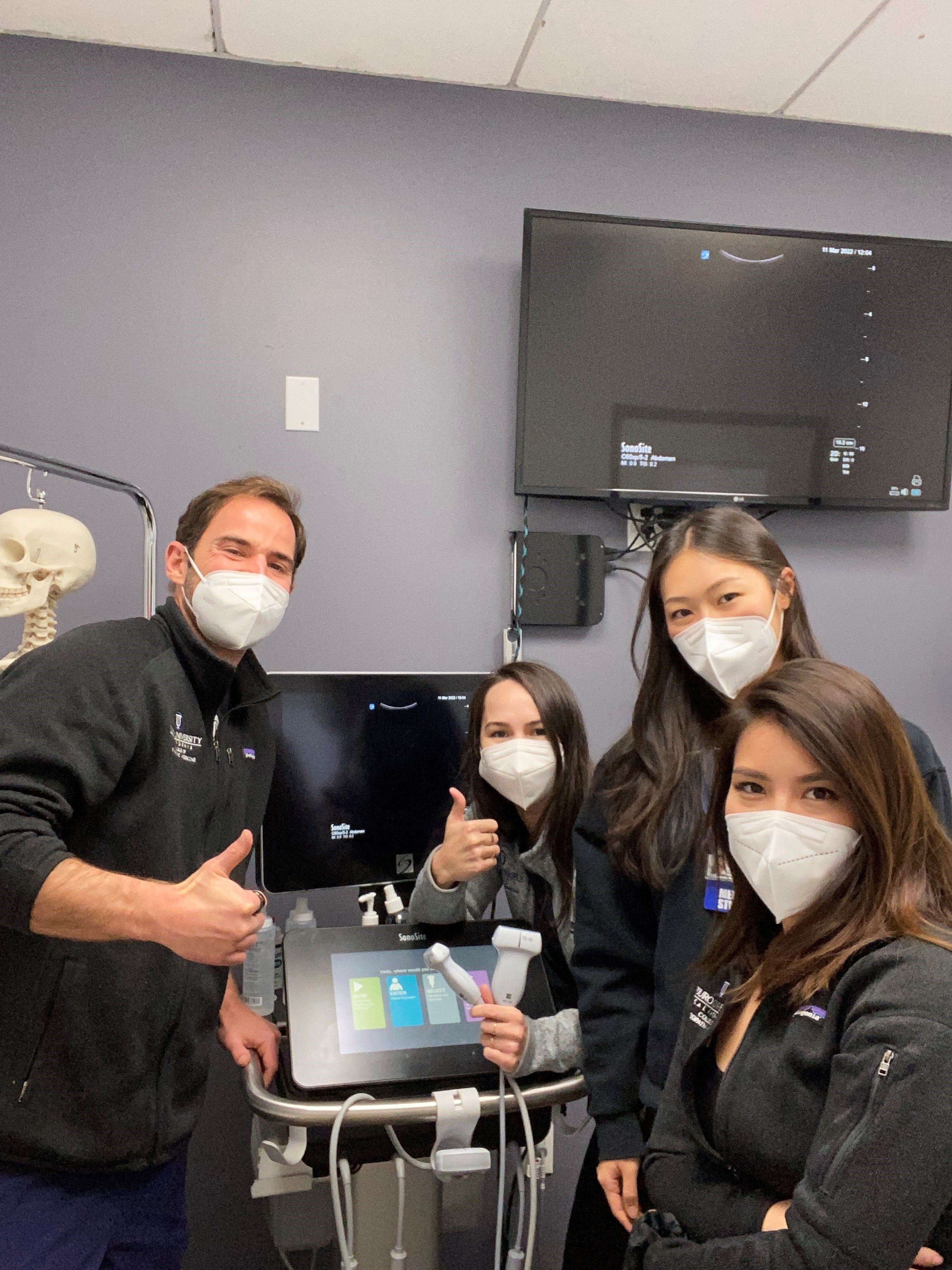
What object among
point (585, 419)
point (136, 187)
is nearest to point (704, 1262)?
point (585, 419)

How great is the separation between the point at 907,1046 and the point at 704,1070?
314 mm

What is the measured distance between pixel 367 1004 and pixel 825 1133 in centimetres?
71

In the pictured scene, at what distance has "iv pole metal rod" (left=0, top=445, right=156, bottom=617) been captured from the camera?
1.46 metres

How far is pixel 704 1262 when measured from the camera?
904mm

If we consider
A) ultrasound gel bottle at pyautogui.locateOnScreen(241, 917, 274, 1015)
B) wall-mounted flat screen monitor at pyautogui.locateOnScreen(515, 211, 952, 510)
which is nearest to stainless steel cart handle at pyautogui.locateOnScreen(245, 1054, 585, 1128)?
ultrasound gel bottle at pyautogui.locateOnScreen(241, 917, 274, 1015)

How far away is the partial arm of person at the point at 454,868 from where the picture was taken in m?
1.47

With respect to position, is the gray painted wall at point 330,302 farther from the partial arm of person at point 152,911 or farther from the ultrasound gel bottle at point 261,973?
the partial arm of person at point 152,911

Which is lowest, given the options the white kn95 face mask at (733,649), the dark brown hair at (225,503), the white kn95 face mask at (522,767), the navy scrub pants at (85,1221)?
the navy scrub pants at (85,1221)

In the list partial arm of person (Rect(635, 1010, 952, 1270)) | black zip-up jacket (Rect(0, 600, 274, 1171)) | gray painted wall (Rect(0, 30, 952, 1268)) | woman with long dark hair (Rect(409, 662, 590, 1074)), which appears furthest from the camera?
gray painted wall (Rect(0, 30, 952, 1268))

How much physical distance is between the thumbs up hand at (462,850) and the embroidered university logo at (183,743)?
0.41 meters

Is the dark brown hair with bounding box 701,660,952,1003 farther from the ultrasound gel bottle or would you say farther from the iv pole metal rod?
the iv pole metal rod

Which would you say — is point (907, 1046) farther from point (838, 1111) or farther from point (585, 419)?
point (585, 419)

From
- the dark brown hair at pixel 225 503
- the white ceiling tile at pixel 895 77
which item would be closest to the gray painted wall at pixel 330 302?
the white ceiling tile at pixel 895 77

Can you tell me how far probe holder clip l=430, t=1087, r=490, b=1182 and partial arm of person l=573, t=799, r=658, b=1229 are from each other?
17 cm
